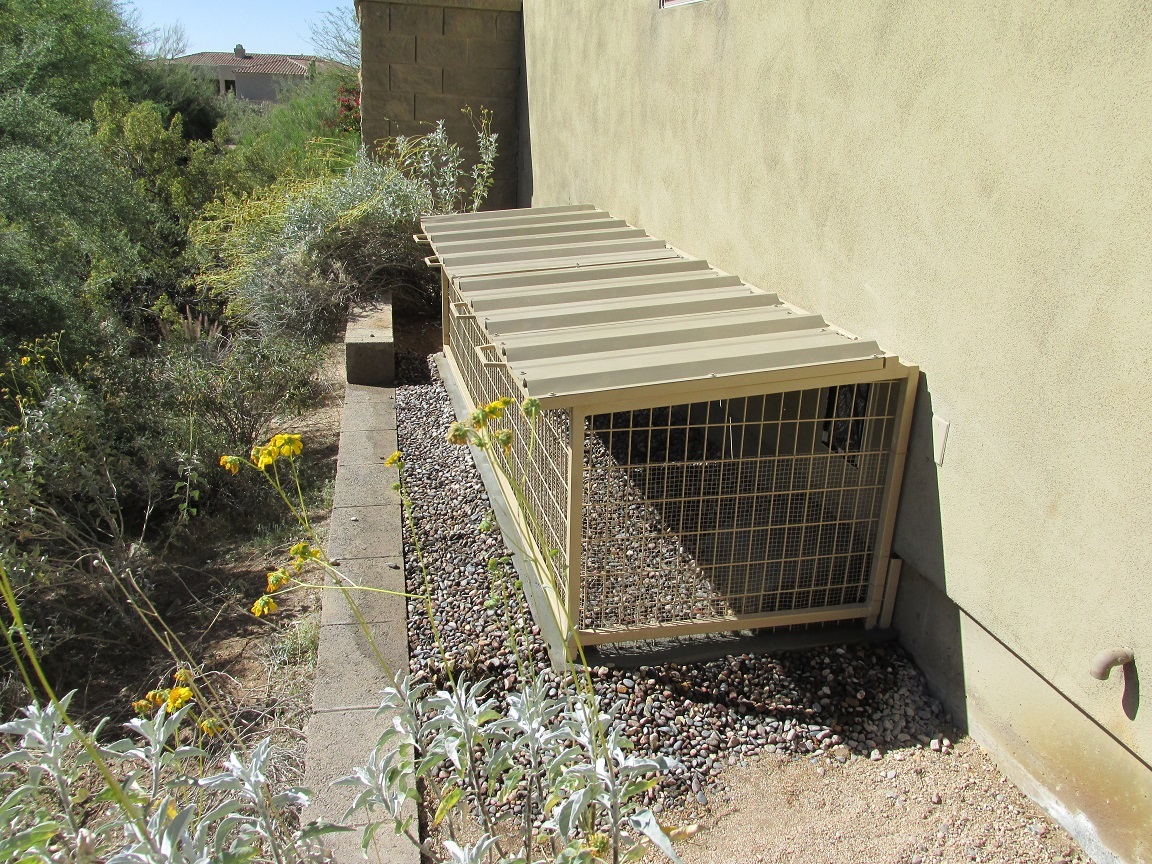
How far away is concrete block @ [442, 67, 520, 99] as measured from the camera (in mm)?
11125

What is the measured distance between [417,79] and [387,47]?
499 mm

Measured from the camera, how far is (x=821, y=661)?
392 cm

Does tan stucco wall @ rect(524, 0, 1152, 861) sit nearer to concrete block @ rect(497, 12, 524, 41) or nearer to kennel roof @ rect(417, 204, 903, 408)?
kennel roof @ rect(417, 204, 903, 408)

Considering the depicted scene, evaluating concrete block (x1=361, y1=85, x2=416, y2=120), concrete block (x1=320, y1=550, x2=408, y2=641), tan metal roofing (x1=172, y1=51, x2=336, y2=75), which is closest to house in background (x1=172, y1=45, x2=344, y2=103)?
tan metal roofing (x1=172, y1=51, x2=336, y2=75)

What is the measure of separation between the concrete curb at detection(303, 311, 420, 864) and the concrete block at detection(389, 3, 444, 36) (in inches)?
255

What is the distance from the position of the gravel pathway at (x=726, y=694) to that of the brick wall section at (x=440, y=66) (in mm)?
8286

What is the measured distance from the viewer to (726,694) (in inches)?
147

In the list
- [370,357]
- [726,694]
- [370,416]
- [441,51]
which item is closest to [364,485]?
[370,416]

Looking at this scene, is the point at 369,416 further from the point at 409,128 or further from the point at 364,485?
the point at 409,128

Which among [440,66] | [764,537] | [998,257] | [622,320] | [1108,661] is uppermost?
[440,66]

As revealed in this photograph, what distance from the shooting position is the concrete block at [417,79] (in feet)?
36.1

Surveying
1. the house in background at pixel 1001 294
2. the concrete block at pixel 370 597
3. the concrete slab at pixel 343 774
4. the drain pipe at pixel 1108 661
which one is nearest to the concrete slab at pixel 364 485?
the concrete block at pixel 370 597

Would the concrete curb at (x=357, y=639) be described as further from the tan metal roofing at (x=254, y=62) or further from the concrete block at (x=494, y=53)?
the tan metal roofing at (x=254, y=62)

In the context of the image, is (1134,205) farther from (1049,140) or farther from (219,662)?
(219,662)
